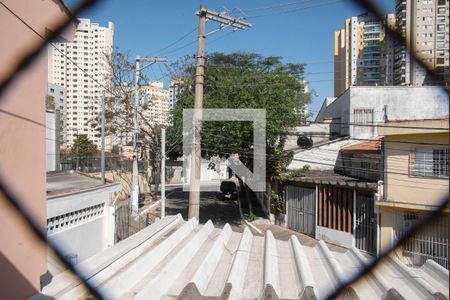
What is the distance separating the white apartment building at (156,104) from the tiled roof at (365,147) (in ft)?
23.2

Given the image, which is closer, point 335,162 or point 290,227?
point 290,227

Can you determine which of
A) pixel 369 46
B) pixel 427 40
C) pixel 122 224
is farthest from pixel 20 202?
pixel 122 224

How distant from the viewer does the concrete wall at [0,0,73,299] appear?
1188 mm

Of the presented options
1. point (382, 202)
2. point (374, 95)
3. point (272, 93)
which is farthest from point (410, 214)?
point (374, 95)

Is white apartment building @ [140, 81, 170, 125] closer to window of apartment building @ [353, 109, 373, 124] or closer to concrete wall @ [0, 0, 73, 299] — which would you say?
window of apartment building @ [353, 109, 373, 124]

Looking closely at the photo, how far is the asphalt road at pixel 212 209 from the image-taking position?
13.4m

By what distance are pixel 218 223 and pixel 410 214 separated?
246 inches

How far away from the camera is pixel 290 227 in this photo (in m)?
12.9

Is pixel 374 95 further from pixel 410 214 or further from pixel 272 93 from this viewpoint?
pixel 410 214

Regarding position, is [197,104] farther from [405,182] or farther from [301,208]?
[301,208]

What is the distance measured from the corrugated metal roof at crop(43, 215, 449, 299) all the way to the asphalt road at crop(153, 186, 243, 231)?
30.5ft

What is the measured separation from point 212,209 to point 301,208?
4.66 meters

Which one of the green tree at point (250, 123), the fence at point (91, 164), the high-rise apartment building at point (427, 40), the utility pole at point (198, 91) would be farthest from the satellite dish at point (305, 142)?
the high-rise apartment building at point (427, 40)

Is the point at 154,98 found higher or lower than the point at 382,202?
higher
